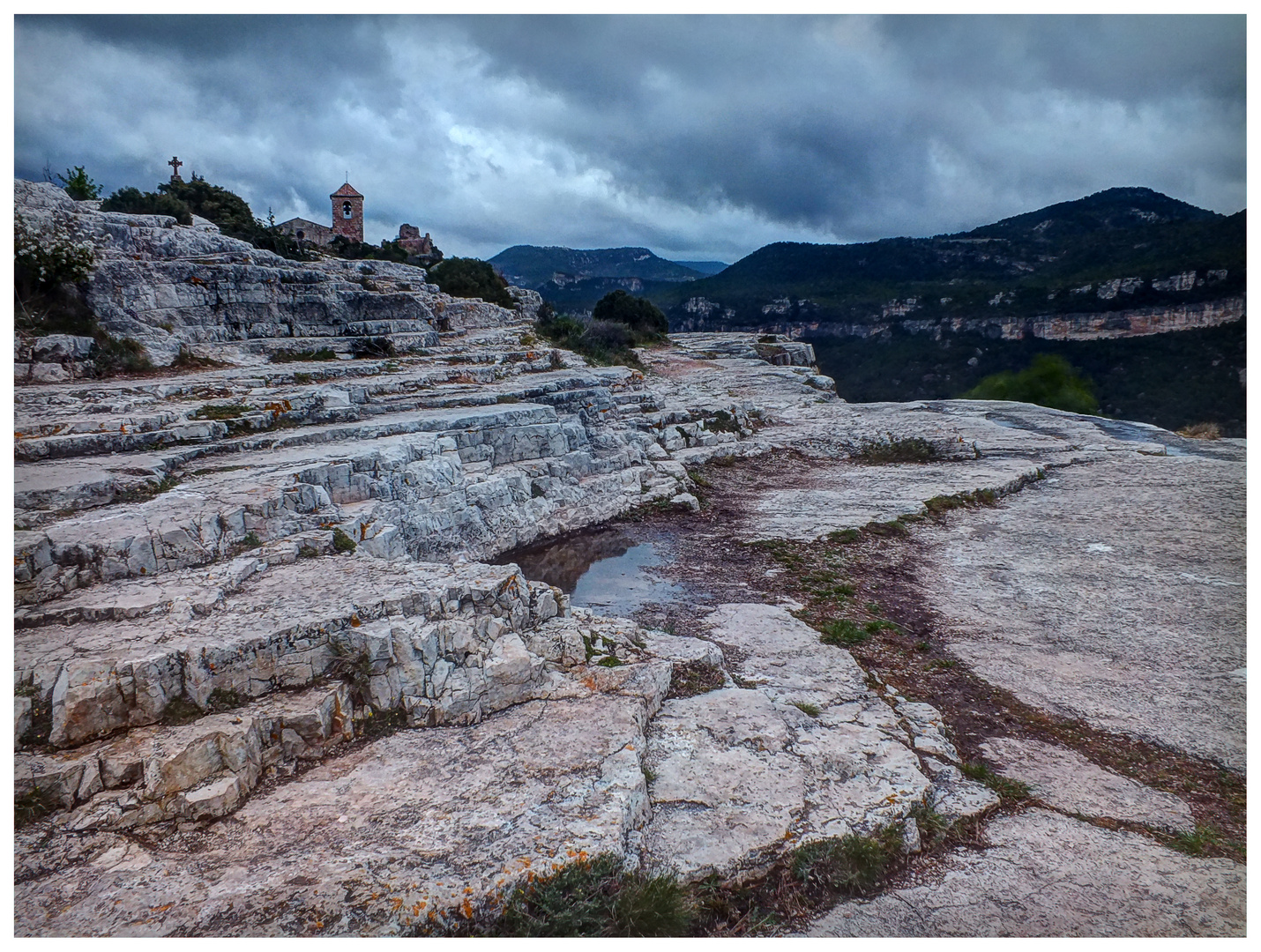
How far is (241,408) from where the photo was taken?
36.7 feet

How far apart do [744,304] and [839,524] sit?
193 ft

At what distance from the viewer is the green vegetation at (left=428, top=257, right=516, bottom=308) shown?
2741 centimetres

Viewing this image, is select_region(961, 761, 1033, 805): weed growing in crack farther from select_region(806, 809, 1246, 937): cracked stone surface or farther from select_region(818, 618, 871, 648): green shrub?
select_region(818, 618, 871, 648): green shrub

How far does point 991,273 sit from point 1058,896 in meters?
69.9

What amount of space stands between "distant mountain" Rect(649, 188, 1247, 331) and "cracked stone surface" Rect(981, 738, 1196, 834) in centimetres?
3707

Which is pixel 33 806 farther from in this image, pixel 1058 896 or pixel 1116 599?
pixel 1116 599

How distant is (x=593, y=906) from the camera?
3.59 metres

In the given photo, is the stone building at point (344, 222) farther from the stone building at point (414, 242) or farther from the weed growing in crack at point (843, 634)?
the weed growing in crack at point (843, 634)

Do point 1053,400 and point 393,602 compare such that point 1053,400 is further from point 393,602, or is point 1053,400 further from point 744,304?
point 744,304

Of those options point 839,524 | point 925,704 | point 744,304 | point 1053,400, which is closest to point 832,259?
point 744,304

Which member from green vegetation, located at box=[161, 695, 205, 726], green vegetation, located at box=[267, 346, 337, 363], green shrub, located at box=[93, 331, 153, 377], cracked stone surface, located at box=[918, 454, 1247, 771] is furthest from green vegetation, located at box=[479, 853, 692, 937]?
green vegetation, located at box=[267, 346, 337, 363]

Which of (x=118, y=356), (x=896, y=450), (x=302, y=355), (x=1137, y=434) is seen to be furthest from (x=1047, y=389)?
(x=118, y=356)

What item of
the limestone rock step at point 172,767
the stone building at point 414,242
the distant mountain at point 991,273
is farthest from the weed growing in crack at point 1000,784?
the stone building at point 414,242

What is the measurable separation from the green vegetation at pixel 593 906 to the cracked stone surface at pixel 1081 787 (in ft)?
10.4
